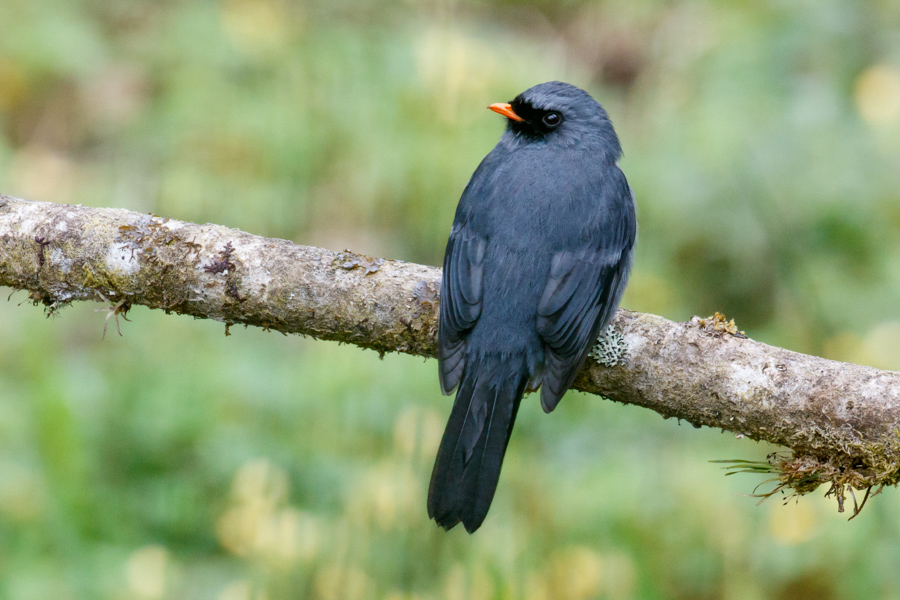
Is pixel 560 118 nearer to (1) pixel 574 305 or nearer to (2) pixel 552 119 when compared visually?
(2) pixel 552 119

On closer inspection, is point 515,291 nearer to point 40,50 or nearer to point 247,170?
point 247,170

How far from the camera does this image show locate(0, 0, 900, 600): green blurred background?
374 centimetres

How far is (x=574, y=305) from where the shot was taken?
9.92 ft

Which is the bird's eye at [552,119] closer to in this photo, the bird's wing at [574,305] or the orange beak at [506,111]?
the orange beak at [506,111]

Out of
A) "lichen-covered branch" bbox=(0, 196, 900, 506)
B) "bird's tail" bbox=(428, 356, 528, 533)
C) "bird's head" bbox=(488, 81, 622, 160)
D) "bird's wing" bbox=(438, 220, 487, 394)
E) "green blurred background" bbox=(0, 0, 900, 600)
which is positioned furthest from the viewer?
"green blurred background" bbox=(0, 0, 900, 600)

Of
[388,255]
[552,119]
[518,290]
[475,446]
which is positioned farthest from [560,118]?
[388,255]

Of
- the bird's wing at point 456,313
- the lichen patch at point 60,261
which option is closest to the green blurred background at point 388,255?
the bird's wing at point 456,313

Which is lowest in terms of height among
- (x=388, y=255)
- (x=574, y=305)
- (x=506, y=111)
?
(x=574, y=305)

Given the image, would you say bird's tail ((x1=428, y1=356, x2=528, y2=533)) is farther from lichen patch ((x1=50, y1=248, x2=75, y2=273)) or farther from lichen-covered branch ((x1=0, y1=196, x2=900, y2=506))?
lichen patch ((x1=50, y1=248, x2=75, y2=273))

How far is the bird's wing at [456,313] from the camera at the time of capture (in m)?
2.97

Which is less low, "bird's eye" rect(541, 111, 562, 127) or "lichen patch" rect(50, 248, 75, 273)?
"bird's eye" rect(541, 111, 562, 127)

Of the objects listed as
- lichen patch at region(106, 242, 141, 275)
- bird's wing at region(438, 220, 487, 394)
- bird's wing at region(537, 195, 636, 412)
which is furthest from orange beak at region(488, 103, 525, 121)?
lichen patch at region(106, 242, 141, 275)

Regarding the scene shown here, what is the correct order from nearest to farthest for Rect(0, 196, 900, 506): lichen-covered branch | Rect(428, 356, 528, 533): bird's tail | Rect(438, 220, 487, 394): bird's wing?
Rect(0, 196, 900, 506): lichen-covered branch < Rect(428, 356, 528, 533): bird's tail < Rect(438, 220, 487, 394): bird's wing

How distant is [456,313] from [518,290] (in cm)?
27
